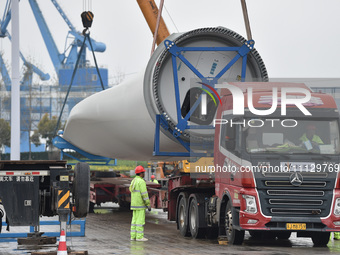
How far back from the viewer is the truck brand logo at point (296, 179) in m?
12.8

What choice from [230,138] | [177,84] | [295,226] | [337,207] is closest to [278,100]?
[230,138]

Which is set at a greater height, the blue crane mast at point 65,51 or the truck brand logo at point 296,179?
the blue crane mast at point 65,51

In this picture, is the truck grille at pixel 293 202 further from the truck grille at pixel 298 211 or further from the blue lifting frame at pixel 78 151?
the blue lifting frame at pixel 78 151

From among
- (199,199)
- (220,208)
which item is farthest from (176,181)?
(220,208)

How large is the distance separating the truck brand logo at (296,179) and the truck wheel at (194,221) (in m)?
2.72

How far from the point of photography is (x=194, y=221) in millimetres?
15328

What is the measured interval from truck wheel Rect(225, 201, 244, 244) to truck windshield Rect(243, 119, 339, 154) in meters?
1.41

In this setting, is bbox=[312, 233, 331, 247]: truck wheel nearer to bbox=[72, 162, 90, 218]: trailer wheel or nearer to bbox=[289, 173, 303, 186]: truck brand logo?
bbox=[289, 173, 303, 186]: truck brand logo

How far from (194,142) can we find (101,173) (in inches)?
399

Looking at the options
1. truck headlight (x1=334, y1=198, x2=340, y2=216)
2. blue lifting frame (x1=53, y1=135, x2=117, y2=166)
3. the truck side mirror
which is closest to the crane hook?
blue lifting frame (x1=53, y1=135, x2=117, y2=166)

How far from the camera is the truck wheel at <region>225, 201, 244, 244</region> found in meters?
13.5

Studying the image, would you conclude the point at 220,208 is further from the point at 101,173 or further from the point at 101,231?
the point at 101,173

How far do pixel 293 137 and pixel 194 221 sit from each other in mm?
3256

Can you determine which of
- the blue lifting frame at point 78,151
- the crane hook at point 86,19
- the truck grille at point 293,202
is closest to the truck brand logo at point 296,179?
the truck grille at point 293,202
